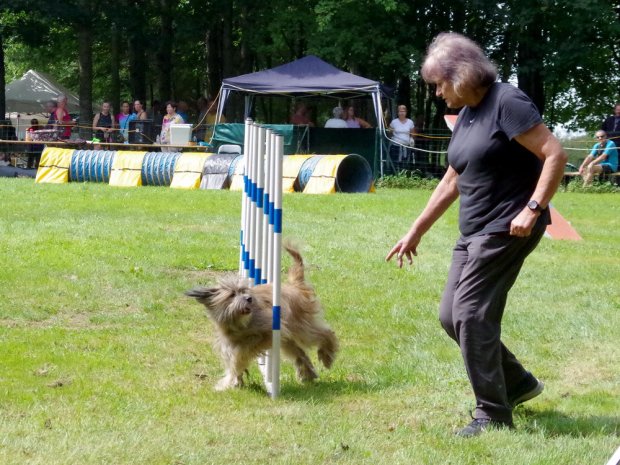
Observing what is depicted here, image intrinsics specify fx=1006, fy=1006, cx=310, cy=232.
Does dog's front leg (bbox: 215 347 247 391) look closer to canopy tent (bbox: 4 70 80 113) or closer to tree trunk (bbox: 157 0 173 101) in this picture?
tree trunk (bbox: 157 0 173 101)

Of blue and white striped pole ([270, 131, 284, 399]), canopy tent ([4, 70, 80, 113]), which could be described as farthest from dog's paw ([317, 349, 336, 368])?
canopy tent ([4, 70, 80, 113])

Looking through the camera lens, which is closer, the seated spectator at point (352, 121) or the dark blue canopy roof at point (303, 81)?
the dark blue canopy roof at point (303, 81)

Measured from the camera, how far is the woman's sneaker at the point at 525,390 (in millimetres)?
5578

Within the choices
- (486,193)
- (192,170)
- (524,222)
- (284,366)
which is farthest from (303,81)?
(524,222)

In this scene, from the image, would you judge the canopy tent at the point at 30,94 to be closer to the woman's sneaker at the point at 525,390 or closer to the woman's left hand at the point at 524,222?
the woman's sneaker at the point at 525,390

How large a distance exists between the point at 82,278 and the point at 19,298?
42.3 inches

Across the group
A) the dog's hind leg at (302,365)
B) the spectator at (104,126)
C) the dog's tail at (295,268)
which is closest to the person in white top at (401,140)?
the spectator at (104,126)

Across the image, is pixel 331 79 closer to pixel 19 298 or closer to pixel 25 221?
pixel 25 221

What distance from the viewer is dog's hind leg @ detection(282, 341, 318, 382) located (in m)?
6.53

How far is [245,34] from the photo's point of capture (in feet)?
113

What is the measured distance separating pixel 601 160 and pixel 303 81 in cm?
750

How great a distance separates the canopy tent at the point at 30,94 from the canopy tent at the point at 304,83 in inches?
621

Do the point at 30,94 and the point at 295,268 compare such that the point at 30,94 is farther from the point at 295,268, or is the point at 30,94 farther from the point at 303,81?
the point at 295,268

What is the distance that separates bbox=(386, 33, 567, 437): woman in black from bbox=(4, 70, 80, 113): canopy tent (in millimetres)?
35798
